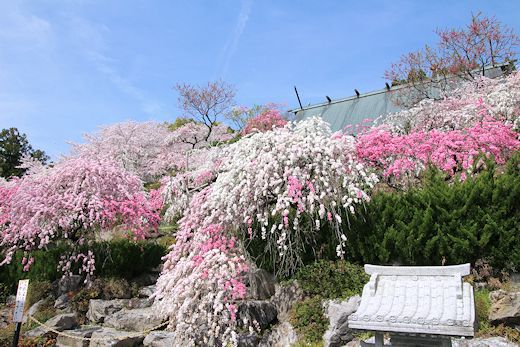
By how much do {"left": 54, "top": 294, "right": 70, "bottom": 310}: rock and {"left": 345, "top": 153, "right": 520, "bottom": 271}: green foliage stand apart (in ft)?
26.8

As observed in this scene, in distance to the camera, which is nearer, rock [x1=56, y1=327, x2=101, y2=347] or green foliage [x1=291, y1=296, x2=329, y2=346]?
green foliage [x1=291, y1=296, x2=329, y2=346]

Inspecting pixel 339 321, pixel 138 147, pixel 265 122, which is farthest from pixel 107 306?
pixel 265 122

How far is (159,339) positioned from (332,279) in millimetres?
3963

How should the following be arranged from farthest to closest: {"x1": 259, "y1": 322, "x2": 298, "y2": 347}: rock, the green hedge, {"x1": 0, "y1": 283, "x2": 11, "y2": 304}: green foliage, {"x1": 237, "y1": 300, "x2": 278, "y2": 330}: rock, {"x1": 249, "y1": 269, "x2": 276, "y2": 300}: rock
A: {"x1": 0, "y1": 283, "x2": 11, "y2": 304}: green foliage, the green hedge, {"x1": 249, "y1": 269, "x2": 276, "y2": 300}: rock, {"x1": 237, "y1": 300, "x2": 278, "y2": 330}: rock, {"x1": 259, "y1": 322, "x2": 298, "y2": 347}: rock

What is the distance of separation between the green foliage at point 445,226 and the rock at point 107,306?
5915 millimetres

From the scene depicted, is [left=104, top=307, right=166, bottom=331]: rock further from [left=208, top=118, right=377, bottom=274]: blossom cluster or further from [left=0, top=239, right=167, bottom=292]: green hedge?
[left=208, top=118, right=377, bottom=274]: blossom cluster

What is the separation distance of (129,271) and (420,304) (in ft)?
32.3

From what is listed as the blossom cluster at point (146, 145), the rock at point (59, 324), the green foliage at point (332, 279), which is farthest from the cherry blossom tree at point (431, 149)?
the blossom cluster at point (146, 145)

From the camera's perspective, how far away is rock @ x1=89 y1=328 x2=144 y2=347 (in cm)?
896

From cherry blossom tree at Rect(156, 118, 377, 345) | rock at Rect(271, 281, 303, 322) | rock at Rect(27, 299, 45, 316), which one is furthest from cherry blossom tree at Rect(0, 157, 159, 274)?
rock at Rect(271, 281, 303, 322)

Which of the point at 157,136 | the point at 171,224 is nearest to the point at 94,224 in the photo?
the point at 171,224

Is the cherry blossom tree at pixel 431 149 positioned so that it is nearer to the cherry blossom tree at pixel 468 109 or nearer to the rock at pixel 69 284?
the cherry blossom tree at pixel 468 109

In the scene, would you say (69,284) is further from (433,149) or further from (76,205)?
(433,149)

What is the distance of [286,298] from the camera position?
27.3ft
